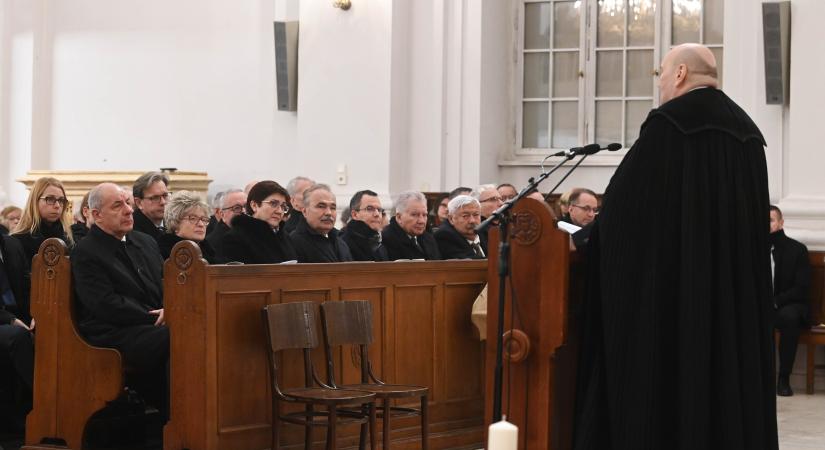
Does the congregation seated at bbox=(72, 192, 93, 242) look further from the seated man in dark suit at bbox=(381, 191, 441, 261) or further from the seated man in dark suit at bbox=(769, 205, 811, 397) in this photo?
the seated man in dark suit at bbox=(769, 205, 811, 397)

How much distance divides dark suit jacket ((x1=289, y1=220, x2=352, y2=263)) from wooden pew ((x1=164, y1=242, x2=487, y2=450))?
1.18 m

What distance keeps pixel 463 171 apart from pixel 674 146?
24.7ft

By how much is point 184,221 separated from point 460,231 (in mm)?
2148

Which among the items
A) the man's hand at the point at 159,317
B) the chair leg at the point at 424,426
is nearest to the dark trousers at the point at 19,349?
the man's hand at the point at 159,317

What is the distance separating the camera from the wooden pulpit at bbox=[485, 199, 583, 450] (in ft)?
13.9

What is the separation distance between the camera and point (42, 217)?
7.66 metres

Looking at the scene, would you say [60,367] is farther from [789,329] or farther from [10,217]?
[789,329]

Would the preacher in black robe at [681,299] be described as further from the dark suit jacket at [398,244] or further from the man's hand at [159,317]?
the dark suit jacket at [398,244]

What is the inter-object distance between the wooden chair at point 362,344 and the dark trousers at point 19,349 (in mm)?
1699

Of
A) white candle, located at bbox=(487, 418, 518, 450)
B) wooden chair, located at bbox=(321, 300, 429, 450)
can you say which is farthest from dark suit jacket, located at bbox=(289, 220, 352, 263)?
white candle, located at bbox=(487, 418, 518, 450)

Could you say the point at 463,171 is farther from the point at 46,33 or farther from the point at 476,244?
the point at 46,33

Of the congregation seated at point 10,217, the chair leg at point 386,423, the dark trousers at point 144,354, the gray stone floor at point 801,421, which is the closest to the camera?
the chair leg at point 386,423

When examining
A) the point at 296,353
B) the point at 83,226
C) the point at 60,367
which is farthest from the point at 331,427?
the point at 83,226

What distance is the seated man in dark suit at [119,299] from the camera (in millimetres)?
6031
